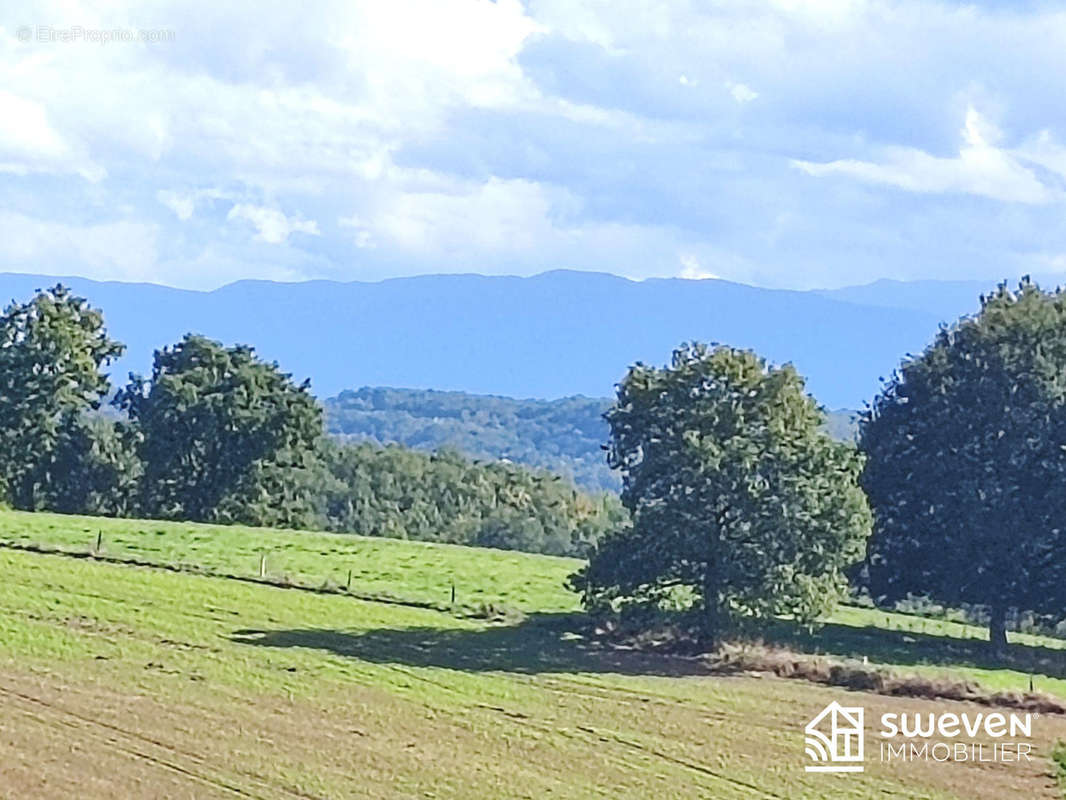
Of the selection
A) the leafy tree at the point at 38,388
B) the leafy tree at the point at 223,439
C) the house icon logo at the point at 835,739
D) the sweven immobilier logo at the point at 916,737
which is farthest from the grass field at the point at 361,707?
the leafy tree at the point at 38,388

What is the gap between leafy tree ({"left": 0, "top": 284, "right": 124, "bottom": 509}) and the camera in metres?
80.9

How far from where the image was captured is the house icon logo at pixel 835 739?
32156 mm

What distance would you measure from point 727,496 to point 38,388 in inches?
1898

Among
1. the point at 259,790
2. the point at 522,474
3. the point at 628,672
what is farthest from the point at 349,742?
the point at 522,474

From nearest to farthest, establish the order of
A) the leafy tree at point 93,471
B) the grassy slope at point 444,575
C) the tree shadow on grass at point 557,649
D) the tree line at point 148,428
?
the tree shadow on grass at point 557,649, the grassy slope at point 444,575, the tree line at point 148,428, the leafy tree at point 93,471

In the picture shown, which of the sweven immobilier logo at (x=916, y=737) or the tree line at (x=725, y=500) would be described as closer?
the sweven immobilier logo at (x=916, y=737)

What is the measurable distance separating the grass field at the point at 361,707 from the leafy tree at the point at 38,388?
33156mm

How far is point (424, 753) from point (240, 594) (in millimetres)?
16847

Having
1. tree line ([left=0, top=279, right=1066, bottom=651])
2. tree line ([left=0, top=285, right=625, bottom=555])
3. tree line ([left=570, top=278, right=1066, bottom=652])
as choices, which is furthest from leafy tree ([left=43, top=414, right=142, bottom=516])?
tree line ([left=570, top=278, right=1066, bottom=652])

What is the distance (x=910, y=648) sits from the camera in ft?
163

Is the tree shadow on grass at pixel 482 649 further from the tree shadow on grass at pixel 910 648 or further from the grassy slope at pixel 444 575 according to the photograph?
the tree shadow on grass at pixel 910 648

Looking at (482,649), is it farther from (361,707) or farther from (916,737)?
(916,737)

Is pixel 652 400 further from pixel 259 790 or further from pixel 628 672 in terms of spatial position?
pixel 259 790

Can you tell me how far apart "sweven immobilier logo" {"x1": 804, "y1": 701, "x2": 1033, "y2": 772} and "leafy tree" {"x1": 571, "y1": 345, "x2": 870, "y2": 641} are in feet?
17.9
